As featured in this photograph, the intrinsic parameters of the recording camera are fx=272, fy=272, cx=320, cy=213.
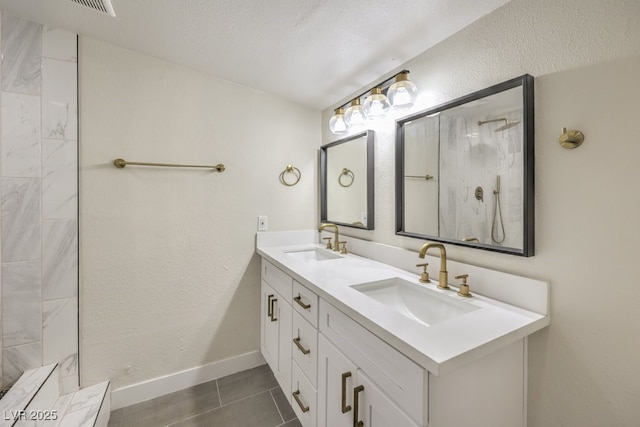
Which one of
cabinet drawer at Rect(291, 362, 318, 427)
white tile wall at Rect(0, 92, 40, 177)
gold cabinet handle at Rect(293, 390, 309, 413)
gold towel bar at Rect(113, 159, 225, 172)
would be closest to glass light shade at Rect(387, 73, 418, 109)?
gold towel bar at Rect(113, 159, 225, 172)

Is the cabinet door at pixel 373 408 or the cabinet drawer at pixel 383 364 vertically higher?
the cabinet drawer at pixel 383 364

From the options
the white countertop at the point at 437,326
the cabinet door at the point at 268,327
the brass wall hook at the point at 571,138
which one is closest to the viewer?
the white countertop at the point at 437,326

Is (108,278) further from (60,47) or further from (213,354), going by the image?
(60,47)

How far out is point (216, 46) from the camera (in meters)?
1.49

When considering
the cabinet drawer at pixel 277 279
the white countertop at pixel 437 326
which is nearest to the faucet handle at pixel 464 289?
the white countertop at pixel 437 326

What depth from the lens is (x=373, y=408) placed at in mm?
859

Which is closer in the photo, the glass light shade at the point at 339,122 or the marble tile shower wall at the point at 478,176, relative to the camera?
the marble tile shower wall at the point at 478,176

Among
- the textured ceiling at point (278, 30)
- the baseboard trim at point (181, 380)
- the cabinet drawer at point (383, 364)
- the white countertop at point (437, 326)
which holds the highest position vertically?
the textured ceiling at point (278, 30)

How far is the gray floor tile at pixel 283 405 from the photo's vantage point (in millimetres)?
1566

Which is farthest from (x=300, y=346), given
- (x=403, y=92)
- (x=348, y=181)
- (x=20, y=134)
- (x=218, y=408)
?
(x=20, y=134)

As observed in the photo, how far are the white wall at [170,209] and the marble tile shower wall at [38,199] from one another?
0.20 feet

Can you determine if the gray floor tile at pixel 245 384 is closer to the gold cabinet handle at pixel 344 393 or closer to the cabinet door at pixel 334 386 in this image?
the cabinet door at pixel 334 386

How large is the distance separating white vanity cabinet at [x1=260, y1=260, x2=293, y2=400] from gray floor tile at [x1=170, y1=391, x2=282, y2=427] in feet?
0.52

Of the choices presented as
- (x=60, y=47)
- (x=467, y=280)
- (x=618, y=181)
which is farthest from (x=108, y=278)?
(x=618, y=181)
